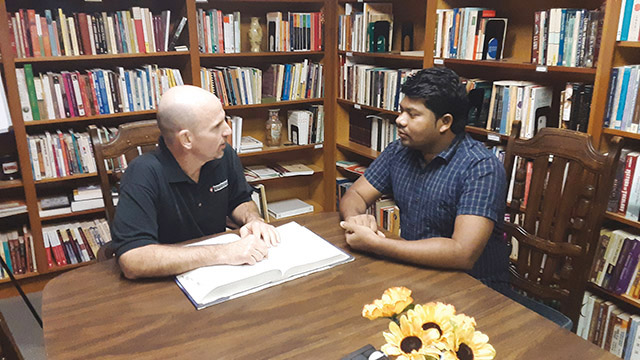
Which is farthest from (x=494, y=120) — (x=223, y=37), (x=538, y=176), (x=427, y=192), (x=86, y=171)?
(x=86, y=171)

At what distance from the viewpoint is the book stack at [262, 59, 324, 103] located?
3492 mm

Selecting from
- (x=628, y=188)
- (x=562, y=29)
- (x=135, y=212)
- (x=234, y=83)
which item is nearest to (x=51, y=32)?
(x=234, y=83)

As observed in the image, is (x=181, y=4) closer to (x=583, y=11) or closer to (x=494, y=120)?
(x=494, y=120)

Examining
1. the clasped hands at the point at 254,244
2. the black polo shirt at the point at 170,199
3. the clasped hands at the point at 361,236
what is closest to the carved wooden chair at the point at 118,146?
the black polo shirt at the point at 170,199

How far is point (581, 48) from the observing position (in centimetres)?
209

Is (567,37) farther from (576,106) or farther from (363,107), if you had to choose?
(363,107)

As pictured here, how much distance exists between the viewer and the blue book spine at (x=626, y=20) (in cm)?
189

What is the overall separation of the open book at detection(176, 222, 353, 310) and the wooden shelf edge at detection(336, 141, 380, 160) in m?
1.95

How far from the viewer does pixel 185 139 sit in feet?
5.34

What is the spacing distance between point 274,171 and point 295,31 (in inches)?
40.8

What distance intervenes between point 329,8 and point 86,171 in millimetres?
1986

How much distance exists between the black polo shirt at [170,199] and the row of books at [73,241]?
1447 millimetres

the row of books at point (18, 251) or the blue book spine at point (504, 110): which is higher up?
the blue book spine at point (504, 110)

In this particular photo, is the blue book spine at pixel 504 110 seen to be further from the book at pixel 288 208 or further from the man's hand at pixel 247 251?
the book at pixel 288 208
